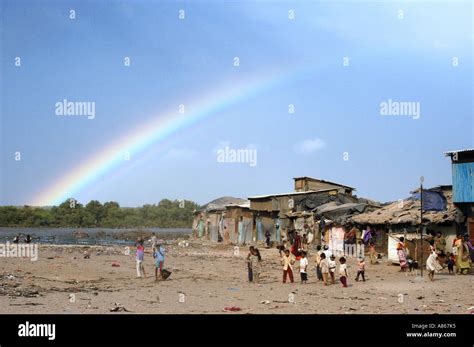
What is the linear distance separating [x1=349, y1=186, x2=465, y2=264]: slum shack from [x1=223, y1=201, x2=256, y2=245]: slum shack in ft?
56.7

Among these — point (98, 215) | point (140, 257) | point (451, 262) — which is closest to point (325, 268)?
point (451, 262)

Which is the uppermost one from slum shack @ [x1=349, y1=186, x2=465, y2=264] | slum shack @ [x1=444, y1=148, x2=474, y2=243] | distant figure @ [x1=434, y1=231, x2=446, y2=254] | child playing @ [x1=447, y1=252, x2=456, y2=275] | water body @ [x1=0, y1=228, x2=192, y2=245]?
slum shack @ [x1=444, y1=148, x2=474, y2=243]

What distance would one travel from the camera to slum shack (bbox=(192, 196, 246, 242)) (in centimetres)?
5600

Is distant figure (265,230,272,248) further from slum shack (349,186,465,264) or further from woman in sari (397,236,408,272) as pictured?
woman in sari (397,236,408,272)

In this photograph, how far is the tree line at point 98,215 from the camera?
12975 cm

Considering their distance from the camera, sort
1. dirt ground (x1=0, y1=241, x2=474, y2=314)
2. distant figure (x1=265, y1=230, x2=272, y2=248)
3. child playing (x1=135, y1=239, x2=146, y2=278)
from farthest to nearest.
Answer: distant figure (x1=265, y1=230, x2=272, y2=248)
child playing (x1=135, y1=239, x2=146, y2=278)
dirt ground (x1=0, y1=241, x2=474, y2=314)

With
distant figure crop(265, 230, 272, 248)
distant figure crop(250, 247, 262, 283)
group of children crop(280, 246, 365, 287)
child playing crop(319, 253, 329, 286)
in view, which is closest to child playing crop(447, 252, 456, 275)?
group of children crop(280, 246, 365, 287)

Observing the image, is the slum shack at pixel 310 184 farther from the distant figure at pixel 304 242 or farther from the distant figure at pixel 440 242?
the distant figure at pixel 440 242

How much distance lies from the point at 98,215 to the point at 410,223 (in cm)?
12346

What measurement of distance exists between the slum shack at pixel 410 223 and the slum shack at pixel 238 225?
56.7 feet
